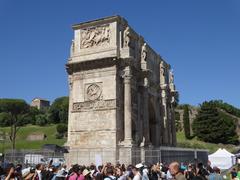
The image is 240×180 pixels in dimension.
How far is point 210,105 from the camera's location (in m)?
57.9

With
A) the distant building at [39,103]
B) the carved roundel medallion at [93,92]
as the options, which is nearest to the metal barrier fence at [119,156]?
the carved roundel medallion at [93,92]

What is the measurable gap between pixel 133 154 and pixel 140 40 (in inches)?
390

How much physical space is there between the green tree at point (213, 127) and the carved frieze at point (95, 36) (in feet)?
125

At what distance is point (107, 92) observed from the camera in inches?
843

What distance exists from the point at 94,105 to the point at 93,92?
929 millimetres

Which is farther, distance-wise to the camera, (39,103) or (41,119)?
(39,103)

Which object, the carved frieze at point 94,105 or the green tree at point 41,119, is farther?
the green tree at point 41,119

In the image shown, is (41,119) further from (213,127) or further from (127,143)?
(127,143)

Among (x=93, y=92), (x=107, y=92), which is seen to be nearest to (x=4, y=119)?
(x=93, y=92)

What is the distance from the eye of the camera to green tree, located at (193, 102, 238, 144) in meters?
54.9

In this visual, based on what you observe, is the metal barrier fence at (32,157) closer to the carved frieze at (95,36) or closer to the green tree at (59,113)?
the carved frieze at (95,36)

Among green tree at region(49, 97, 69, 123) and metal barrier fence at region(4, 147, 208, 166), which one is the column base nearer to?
metal barrier fence at region(4, 147, 208, 166)

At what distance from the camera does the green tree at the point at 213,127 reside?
54.9 metres

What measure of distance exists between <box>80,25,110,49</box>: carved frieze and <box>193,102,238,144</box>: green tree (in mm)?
38113
